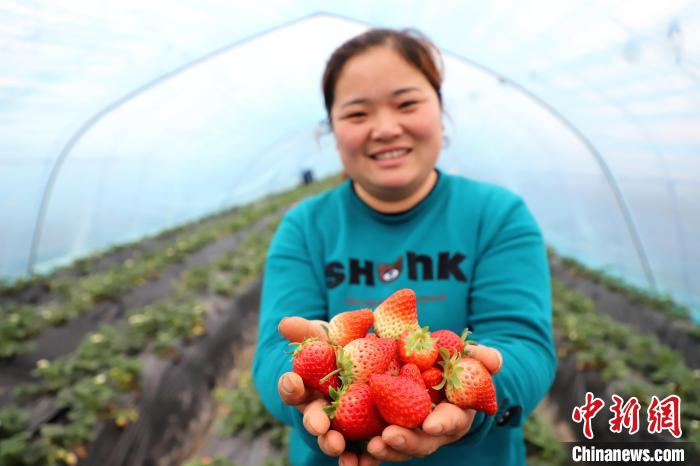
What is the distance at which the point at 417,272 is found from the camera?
1426 millimetres

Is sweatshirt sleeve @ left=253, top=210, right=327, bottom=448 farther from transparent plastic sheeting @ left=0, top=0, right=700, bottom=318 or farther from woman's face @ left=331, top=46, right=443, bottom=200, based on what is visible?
transparent plastic sheeting @ left=0, top=0, right=700, bottom=318

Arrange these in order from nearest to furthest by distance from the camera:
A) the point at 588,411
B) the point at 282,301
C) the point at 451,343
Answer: the point at 451,343, the point at 282,301, the point at 588,411

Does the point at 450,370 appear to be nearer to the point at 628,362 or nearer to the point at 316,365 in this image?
the point at 316,365

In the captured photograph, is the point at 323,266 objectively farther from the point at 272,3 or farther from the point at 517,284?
the point at 272,3

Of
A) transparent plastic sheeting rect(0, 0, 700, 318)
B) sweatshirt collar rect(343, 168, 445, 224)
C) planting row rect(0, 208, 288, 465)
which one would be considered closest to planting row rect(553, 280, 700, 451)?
transparent plastic sheeting rect(0, 0, 700, 318)

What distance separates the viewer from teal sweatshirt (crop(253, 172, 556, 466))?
4.17 feet

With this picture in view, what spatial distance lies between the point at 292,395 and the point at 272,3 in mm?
5118

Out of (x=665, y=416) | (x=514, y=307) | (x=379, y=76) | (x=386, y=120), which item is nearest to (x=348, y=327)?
(x=514, y=307)

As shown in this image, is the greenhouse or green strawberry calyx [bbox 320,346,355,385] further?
the greenhouse

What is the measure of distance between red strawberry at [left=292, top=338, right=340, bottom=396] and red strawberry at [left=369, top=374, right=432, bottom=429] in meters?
0.12

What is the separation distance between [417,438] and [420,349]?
0.20 metres

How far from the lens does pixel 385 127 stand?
4.36ft

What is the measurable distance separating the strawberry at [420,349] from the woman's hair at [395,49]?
0.82 meters

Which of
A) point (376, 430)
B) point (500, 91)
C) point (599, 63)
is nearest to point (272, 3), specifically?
point (599, 63)
